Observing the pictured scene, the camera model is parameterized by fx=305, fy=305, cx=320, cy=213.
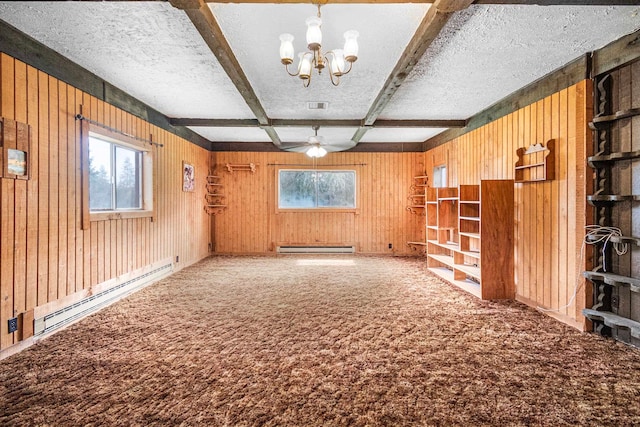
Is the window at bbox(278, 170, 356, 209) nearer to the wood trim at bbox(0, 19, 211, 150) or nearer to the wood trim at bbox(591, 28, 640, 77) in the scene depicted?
the wood trim at bbox(0, 19, 211, 150)

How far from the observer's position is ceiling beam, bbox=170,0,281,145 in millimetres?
1944

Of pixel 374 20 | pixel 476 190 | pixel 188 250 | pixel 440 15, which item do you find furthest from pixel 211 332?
pixel 476 190

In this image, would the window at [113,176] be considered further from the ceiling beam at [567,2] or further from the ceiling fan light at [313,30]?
the ceiling beam at [567,2]

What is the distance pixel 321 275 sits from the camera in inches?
196

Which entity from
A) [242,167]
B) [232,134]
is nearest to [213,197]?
[242,167]

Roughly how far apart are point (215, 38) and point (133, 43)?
0.85m

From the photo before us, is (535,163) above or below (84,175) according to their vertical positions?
above

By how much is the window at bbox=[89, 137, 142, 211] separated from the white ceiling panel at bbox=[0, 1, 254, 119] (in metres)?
0.76

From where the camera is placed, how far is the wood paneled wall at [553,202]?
281cm

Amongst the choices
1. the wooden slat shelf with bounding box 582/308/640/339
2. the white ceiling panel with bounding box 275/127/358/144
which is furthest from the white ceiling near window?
the wooden slat shelf with bounding box 582/308/640/339

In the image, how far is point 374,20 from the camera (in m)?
2.27

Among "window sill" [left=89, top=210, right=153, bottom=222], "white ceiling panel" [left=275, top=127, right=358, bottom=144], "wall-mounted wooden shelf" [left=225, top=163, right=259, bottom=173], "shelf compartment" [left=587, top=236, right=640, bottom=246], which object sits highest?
"white ceiling panel" [left=275, top=127, right=358, bottom=144]

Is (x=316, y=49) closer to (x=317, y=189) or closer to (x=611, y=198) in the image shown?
(x=611, y=198)

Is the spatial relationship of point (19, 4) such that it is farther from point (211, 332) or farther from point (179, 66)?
point (211, 332)
